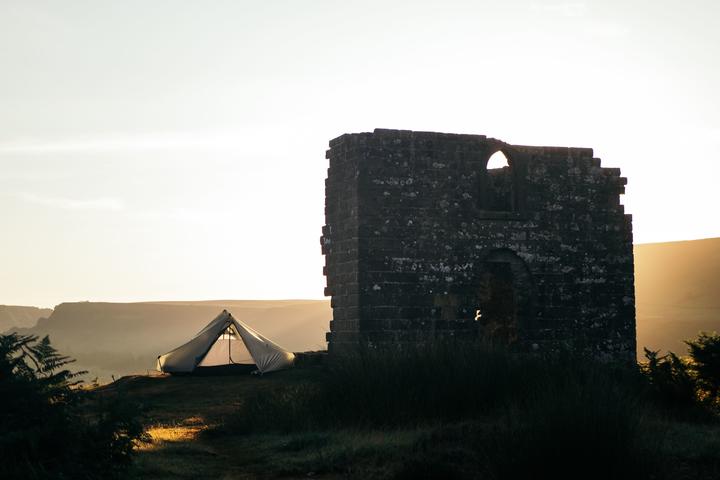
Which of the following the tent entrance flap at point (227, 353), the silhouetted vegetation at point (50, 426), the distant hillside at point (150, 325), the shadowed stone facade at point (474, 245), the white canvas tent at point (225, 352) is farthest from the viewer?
the distant hillside at point (150, 325)

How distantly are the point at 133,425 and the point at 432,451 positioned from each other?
3.07m

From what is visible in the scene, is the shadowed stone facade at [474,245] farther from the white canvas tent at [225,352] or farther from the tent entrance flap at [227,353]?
the tent entrance flap at [227,353]

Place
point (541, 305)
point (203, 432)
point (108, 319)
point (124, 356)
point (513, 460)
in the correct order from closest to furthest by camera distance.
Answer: point (513, 460), point (203, 432), point (541, 305), point (124, 356), point (108, 319)

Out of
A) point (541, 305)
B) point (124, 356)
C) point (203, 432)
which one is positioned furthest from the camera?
point (124, 356)

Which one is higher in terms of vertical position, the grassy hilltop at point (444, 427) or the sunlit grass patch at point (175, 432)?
the grassy hilltop at point (444, 427)

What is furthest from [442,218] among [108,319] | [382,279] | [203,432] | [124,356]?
[108,319]

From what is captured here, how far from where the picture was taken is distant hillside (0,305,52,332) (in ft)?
364

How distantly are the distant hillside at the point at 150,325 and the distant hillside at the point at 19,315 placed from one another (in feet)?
84.8

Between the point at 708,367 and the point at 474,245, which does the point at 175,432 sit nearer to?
the point at 474,245

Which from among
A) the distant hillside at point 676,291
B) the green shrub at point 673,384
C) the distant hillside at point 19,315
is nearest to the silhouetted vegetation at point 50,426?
the green shrub at point 673,384

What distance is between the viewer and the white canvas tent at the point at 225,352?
19.1 m

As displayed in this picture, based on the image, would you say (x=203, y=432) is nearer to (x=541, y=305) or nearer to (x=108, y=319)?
(x=541, y=305)

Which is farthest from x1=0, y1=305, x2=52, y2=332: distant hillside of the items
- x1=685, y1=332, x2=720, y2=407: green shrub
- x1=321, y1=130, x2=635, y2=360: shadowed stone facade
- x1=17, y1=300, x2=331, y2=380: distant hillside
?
x1=685, y1=332, x2=720, y2=407: green shrub

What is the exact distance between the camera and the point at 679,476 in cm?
827
